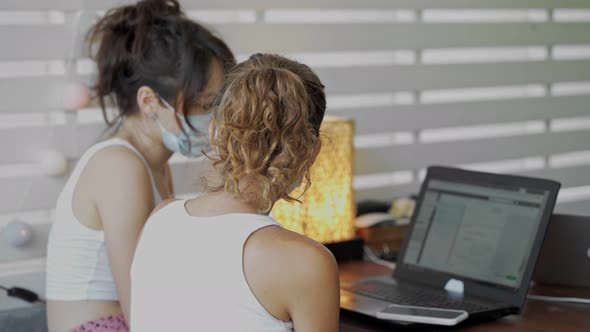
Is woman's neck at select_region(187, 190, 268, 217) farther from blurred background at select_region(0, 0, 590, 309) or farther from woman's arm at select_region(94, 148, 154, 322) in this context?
blurred background at select_region(0, 0, 590, 309)

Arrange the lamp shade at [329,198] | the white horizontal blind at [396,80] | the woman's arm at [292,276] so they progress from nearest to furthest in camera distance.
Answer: the woman's arm at [292,276], the white horizontal blind at [396,80], the lamp shade at [329,198]

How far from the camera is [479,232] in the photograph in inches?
77.3

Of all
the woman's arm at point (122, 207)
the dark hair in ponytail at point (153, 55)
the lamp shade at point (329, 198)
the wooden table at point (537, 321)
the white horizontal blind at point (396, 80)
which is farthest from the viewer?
the lamp shade at point (329, 198)

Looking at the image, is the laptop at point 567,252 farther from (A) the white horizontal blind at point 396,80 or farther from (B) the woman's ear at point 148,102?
(B) the woman's ear at point 148,102

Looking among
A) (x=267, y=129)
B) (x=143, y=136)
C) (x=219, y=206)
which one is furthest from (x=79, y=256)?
(x=267, y=129)

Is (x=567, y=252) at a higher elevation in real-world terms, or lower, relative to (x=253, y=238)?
lower

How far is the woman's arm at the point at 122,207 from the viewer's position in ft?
5.97

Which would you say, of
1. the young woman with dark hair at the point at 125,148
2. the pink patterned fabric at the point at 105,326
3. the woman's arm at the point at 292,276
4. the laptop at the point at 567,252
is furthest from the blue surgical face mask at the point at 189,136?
the laptop at the point at 567,252

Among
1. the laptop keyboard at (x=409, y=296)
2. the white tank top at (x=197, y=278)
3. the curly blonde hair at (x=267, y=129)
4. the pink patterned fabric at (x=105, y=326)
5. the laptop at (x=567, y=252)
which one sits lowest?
the pink patterned fabric at (x=105, y=326)

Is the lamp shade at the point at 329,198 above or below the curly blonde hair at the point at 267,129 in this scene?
below

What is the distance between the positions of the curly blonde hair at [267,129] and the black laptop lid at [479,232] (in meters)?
0.67

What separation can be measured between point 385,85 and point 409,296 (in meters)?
0.90

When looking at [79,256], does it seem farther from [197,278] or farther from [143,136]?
[197,278]

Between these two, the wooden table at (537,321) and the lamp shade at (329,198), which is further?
the lamp shade at (329,198)
